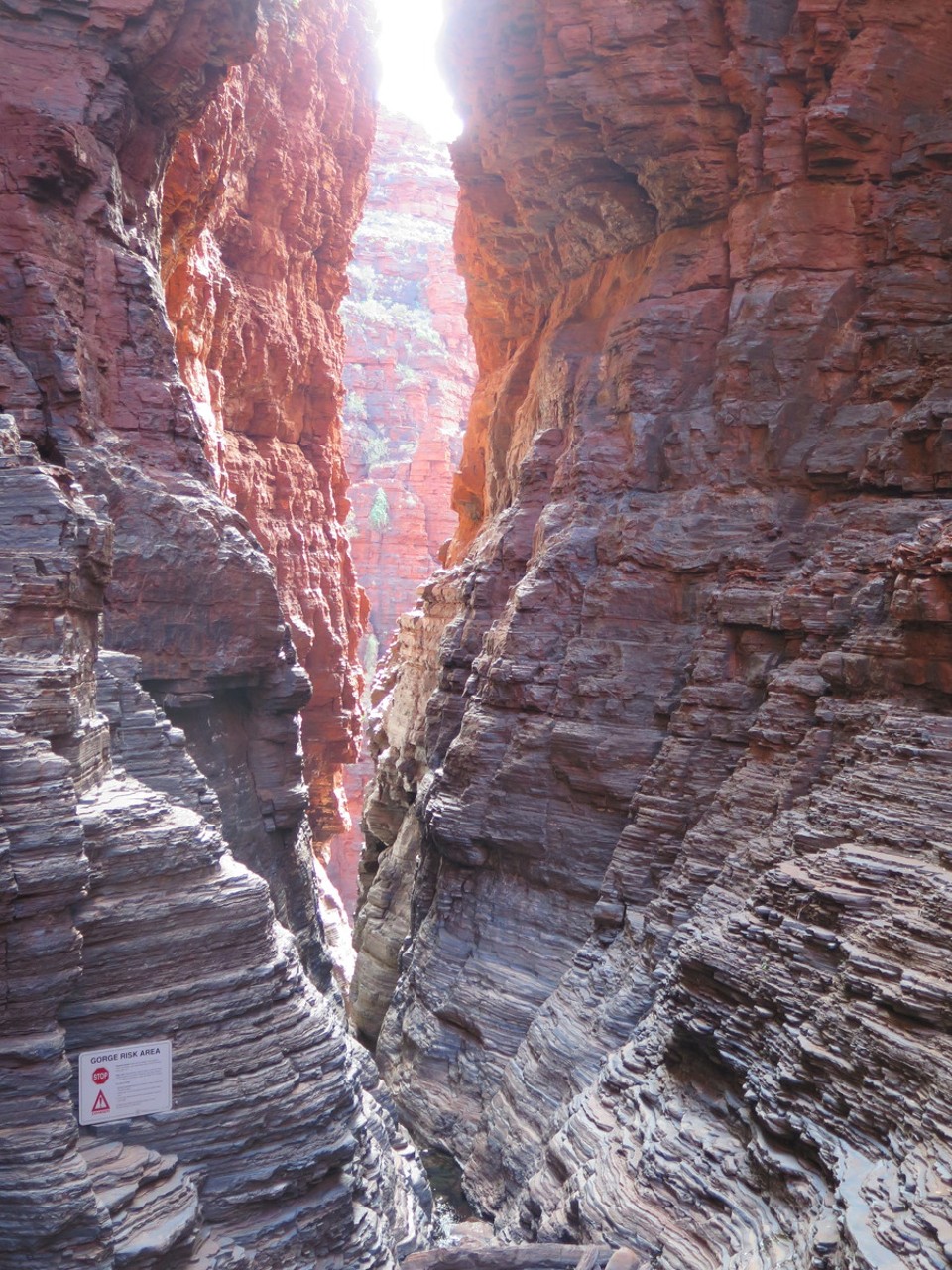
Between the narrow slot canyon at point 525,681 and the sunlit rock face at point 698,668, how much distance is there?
2.7 inches

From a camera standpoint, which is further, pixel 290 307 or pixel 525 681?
pixel 290 307

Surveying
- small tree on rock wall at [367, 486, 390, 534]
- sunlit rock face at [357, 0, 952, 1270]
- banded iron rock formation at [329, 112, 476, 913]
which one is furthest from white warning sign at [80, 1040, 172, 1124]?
small tree on rock wall at [367, 486, 390, 534]

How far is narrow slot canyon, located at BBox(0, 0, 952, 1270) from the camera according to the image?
9.76m

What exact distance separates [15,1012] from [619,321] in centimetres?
1623

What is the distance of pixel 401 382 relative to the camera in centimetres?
7950

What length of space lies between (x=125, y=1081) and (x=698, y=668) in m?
10.2

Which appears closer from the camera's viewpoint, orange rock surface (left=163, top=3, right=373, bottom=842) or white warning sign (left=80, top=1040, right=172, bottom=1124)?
white warning sign (left=80, top=1040, right=172, bottom=1124)

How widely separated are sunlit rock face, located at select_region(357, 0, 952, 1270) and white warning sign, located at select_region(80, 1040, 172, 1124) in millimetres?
5315

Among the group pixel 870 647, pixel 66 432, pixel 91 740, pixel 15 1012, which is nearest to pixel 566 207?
pixel 66 432

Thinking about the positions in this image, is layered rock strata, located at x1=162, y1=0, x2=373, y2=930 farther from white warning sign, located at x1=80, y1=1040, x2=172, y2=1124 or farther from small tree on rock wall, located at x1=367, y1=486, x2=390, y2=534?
small tree on rock wall, located at x1=367, y1=486, x2=390, y2=534

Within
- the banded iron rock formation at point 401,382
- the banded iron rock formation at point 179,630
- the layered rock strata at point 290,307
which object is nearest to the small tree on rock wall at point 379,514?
the banded iron rock formation at point 401,382

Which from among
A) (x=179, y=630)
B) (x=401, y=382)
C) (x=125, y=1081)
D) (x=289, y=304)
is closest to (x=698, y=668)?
(x=179, y=630)

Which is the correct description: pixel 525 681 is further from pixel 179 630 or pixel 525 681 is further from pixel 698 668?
pixel 179 630

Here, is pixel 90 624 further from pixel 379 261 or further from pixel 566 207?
pixel 379 261
